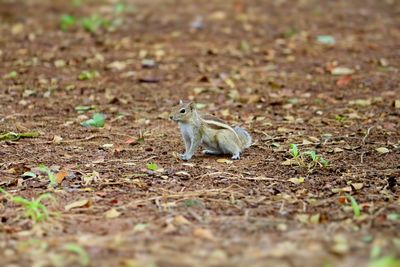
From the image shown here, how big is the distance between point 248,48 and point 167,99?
2.43m

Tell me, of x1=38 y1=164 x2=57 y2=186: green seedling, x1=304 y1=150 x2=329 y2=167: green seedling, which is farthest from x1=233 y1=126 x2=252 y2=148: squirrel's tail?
x1=38 y1=164 x2=57 y2=186: green seedling

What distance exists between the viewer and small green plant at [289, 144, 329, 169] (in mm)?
5566

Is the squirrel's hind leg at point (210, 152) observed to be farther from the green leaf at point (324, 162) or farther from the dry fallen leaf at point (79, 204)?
the dry fallen leaf at point (79, 204)

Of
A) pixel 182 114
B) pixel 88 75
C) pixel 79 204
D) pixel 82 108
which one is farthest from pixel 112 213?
pixel 88 75

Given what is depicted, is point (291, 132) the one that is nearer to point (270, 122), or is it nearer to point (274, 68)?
point (270, 122)

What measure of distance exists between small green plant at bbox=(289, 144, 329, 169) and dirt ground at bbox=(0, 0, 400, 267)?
0.11 ft

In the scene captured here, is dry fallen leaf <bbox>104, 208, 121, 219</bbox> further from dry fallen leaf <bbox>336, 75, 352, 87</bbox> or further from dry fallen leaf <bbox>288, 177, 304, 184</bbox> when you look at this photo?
dry fallen leaf <bbox>336, 75, 352, 87</bbox>

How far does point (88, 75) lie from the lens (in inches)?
341

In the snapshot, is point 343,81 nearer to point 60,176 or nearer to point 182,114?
point 182,114

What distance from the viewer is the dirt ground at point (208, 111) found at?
154 inches

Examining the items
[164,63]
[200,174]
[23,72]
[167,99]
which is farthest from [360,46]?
[200,174]

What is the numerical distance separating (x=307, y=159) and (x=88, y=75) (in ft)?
12.3

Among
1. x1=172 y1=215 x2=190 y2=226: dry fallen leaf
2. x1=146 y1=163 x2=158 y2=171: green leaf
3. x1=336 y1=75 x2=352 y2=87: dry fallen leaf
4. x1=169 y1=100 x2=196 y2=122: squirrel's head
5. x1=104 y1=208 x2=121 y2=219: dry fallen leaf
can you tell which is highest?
x1=169 y1=100 x2=196 y2=122: squirrel's head

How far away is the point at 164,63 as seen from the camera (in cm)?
927
